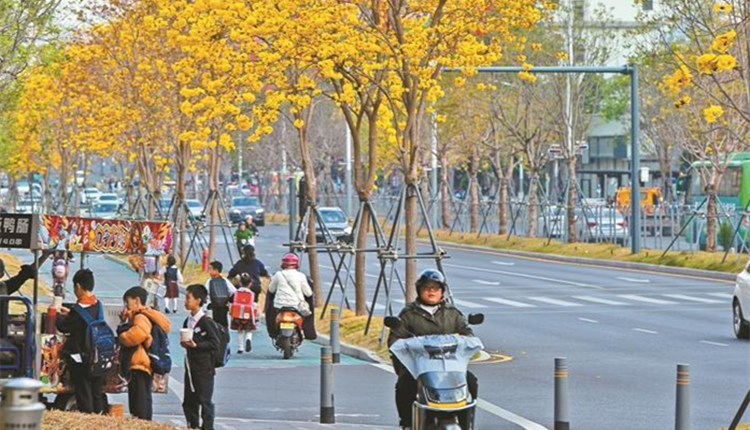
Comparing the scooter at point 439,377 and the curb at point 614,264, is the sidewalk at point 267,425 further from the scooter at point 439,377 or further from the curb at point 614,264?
the curb at point 614,264

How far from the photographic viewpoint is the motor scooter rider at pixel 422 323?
43.4 feet

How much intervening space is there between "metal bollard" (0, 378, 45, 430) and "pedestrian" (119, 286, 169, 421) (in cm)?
725

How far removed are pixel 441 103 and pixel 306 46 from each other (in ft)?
127

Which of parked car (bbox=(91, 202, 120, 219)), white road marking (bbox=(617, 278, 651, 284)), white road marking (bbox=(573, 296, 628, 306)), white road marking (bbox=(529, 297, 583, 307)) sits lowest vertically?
white road marking (bbox=(529, 297, 583, 307))

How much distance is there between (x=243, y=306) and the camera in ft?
88.2

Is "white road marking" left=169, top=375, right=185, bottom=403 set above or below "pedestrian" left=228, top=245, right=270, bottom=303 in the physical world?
below

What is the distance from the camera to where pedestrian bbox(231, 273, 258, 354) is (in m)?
26.8

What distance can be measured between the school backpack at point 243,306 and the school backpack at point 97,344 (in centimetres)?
1112

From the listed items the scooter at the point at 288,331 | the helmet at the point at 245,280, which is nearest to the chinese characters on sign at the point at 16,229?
the scooter at the point at 288,331

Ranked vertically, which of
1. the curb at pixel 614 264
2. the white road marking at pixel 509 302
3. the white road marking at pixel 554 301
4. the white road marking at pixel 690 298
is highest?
the curb at pixel 614 264

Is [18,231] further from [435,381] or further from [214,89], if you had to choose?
[214,89]

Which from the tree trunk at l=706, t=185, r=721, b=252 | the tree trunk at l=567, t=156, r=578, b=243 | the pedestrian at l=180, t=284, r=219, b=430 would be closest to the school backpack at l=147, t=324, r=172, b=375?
the pedestrian at l=180, t=284, r=219, b=430

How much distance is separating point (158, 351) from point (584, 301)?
22.8 meters

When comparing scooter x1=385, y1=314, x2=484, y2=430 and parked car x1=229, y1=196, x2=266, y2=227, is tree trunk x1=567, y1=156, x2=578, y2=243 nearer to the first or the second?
parked car x1=229, y1=196, x2=266, y2=227
